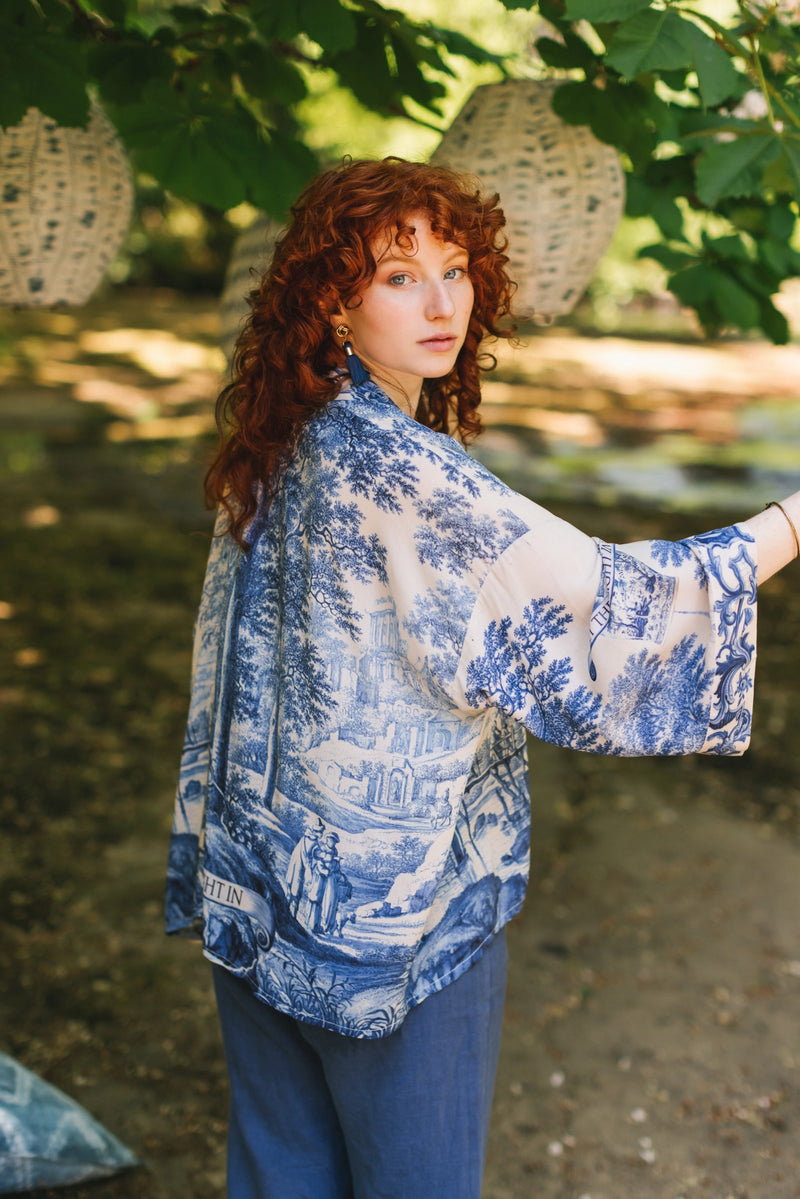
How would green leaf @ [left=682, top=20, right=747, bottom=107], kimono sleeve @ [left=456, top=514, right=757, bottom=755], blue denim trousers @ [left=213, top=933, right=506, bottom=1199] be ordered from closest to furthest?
1. kimono sleeve @ [left=456, top=514, right=757, bottom=755]
2. blue denim trousers @ [left=213, top=933, right=506, bottom=1199]
3. green leaf @ [left=682, top=20, right=747, bottom=107]

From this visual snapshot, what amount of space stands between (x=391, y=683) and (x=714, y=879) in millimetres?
2303

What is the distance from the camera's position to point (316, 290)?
1252 millimetres

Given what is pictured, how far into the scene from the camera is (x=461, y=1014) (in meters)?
1.40

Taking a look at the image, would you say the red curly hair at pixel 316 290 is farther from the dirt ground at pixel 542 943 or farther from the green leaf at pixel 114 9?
the green leaf at pixel 114 9

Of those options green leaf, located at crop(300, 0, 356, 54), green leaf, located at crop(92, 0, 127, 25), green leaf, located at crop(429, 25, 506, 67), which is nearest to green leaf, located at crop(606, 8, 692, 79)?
green leaf, located at crop(300, 0, 356, 54)

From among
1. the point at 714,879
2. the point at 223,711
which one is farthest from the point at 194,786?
the point at 714,879

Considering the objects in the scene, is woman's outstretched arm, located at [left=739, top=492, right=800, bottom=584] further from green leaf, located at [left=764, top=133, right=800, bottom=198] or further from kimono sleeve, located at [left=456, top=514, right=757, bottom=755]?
green leaf, located at [left=764, top=133, right=800, bottom=198]

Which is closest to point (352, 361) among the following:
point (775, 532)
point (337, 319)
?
point (337, 319)

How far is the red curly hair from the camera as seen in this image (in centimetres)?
123

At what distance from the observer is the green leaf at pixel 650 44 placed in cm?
145

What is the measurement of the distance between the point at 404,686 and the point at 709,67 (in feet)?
3.08

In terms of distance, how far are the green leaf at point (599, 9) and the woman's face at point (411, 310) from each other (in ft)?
1.31

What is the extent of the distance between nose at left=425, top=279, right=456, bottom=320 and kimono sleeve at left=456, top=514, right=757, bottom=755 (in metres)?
0.27

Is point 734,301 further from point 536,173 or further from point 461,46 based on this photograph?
point 461,46
